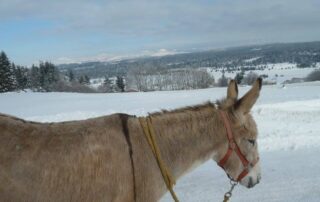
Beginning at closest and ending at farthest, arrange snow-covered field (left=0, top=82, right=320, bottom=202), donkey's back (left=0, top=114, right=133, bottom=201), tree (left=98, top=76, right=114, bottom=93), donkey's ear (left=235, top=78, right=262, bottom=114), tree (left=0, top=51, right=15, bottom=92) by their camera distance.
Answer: donkey's back (left=0, top=114, right=133, bottom=201)
donkey's ear (left=235, top=78, right=262, bottom=114)
snow-covered field (left=0, top=82, right=320, bottom=202)
tree (left=0, top=51, right=15, bottom=92)
tree (left=98, top=76, right=114, bottom=93)

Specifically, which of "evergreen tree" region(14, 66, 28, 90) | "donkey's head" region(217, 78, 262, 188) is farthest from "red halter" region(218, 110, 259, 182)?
"evergreen tree" region(14, 66, 28, 90)

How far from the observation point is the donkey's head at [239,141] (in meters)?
4.47

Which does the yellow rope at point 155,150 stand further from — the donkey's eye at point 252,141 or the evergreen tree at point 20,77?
the evergreen tree at point 20,77

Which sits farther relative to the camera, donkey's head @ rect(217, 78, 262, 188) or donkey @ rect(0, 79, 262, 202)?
donkey's head @ rect(217, 78, 262, 188)

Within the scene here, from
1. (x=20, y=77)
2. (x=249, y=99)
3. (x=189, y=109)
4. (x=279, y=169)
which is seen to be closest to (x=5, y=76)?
(x=20, y=77)

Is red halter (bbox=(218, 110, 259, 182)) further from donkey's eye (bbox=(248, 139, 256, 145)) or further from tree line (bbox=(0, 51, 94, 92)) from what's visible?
tree line (bbox=(0, 51, 94, 92))

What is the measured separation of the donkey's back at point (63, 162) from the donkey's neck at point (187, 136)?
528 mm

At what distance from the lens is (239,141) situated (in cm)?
451

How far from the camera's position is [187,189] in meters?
9.52

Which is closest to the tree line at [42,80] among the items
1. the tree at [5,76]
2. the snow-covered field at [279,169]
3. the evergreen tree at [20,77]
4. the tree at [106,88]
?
the evergreen tree at [20,77]

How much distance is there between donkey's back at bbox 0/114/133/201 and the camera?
349 cm

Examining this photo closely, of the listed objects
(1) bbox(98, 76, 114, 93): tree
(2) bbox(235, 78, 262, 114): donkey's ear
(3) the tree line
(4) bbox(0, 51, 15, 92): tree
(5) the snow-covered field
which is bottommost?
(1) bbox(98, 76, 114, 93): tree

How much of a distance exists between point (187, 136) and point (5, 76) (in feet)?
214

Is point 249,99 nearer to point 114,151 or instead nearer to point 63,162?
point 114,151
